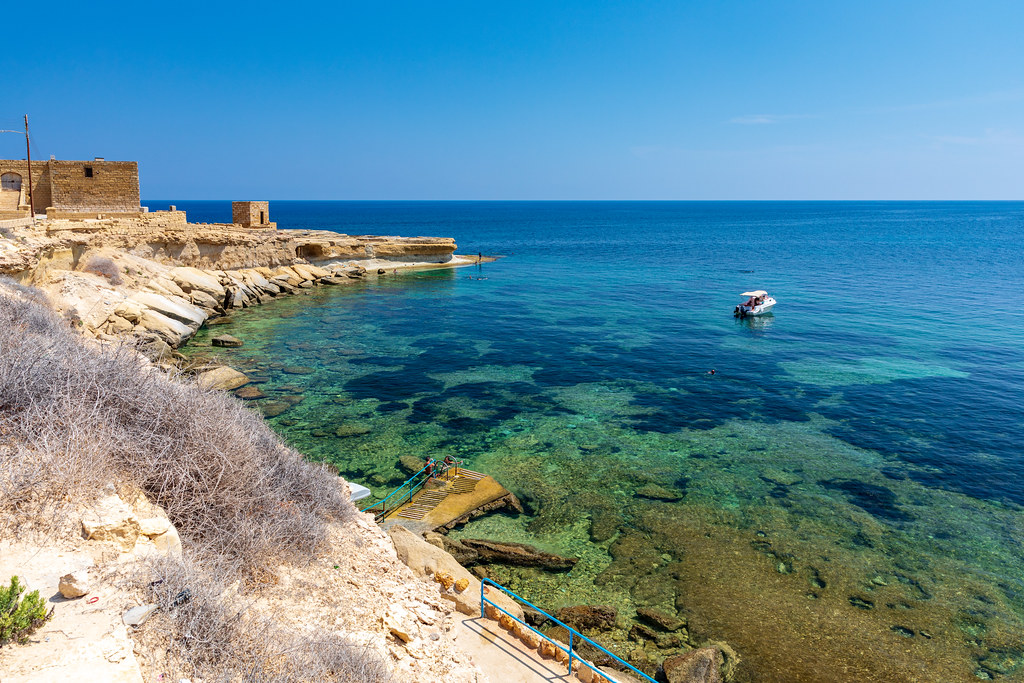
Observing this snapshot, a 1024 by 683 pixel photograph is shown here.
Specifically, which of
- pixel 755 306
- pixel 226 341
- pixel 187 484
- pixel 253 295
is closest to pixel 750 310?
pixel 755 306

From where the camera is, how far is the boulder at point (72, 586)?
6.04 metres

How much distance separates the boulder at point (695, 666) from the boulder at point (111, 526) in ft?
27.0

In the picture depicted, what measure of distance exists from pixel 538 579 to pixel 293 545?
5.70 meters

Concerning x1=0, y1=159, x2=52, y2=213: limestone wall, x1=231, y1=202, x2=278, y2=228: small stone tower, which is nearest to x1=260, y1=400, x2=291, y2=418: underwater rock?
x1=0, y1=159, x2=52, y2=213: limestone wall

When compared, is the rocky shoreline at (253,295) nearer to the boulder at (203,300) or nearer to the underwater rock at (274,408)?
the boulder at (203,300)

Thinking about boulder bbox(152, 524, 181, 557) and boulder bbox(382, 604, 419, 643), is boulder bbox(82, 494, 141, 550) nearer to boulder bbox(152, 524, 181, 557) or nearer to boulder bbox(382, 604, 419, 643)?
boulder bbox(152, 524, 181, 557)

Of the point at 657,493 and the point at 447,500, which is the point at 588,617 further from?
the point at 657,493

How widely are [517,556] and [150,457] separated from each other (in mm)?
7644

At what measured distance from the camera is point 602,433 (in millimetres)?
20000

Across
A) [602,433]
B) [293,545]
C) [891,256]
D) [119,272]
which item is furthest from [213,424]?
[891,256]

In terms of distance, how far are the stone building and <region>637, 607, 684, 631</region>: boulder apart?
39.6 meters

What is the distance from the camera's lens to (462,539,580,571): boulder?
13023 millimetres

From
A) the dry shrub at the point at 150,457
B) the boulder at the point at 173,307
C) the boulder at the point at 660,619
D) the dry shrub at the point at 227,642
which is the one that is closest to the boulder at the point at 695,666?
the boulder at the point at 660,619

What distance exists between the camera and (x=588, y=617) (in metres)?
11.3
